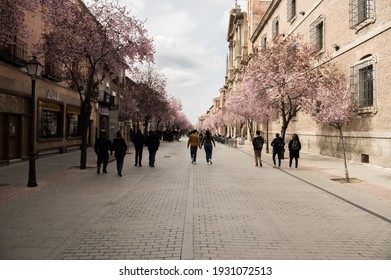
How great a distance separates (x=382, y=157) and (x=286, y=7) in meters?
19.9

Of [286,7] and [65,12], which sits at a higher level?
[286,7]

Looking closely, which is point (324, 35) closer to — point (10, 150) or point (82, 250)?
point (10, 150)

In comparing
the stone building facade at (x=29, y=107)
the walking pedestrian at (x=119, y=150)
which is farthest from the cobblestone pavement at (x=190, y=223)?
the stone building facade at (x=29, y=107)

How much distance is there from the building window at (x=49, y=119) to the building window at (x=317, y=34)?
16.4m

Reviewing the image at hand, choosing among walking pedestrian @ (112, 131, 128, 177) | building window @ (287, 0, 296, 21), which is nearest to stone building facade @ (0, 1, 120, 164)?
walking pedestrian @ (112, 131, 128, 177)

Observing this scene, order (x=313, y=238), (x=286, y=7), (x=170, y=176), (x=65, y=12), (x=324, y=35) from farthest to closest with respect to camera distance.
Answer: (x=286, y=7), (x=324, y=35), (x=65, y=12), (x=170, y=176), (x=313, y=238)

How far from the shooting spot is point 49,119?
19828 mm

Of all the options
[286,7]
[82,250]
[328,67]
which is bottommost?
[82,250]

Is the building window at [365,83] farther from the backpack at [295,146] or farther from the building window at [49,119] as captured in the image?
the building window at [49,119]

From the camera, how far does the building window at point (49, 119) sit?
18.6m

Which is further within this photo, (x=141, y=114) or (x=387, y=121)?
(x=141, y=114)

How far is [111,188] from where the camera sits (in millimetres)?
9500

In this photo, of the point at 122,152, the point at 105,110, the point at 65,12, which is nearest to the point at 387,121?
the point at 122,152

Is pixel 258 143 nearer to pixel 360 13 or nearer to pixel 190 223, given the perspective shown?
pixel 360 13
